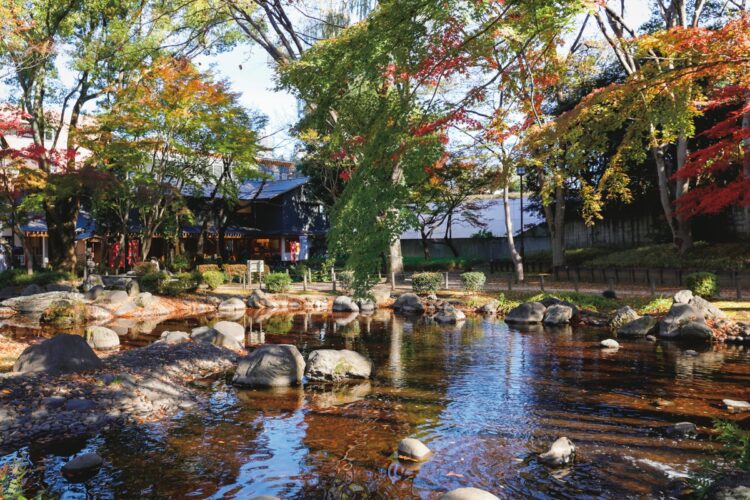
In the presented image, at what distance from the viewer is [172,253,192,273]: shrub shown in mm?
31797

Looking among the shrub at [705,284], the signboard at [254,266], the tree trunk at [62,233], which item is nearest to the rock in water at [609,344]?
the shrub at [705,284]

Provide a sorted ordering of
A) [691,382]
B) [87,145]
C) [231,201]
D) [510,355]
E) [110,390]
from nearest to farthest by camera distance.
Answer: [110,390]
[691,382]
[510,355]
[87,145]
[231,201]

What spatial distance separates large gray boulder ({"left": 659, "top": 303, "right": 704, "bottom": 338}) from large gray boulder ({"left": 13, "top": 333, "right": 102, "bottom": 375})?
13.8 metres

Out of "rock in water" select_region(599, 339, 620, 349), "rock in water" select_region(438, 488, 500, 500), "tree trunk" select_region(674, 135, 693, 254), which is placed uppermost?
"tree trunk" select_region(674, 135, 693, 254)

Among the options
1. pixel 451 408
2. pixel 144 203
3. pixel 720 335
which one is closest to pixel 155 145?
pixel 144 203

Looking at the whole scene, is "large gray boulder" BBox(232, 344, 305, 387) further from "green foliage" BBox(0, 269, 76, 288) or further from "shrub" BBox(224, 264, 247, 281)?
"shrub" BBox(224, 264, 247, 281)

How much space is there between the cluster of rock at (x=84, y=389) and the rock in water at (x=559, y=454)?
5517 mm

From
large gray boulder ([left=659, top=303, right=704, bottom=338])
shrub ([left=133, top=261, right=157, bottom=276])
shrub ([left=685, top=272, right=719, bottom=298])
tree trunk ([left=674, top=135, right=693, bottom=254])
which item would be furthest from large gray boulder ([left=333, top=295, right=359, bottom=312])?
tree trunk ([left=674, top=135, right=693, bottom=254])

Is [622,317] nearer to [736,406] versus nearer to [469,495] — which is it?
[736,406]

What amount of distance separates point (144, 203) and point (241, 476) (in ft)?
74.5

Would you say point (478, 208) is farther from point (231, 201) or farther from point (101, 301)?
point (101, 301)

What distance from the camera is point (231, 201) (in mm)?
34844

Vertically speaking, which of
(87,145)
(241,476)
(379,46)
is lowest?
(241,476)

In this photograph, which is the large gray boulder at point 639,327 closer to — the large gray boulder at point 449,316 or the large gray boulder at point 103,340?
the large gray boulder at point 449,316
